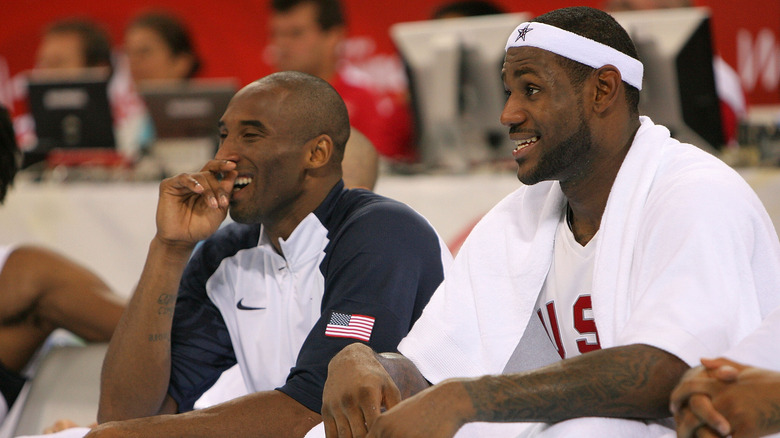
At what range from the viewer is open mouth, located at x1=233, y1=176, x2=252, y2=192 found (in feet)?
7.90

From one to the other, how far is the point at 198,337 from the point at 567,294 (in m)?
1.02

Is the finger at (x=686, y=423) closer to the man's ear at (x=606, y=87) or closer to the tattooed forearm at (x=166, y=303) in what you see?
the man's ear at (x=606, y=87)

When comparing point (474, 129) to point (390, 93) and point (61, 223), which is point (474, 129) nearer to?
point (61, 223)

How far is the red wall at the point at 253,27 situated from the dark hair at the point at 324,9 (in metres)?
1.58

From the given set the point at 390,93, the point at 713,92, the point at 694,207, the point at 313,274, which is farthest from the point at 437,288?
the point at 390,93

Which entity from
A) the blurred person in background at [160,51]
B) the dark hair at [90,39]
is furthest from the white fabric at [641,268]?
the dark hair at [90,39]

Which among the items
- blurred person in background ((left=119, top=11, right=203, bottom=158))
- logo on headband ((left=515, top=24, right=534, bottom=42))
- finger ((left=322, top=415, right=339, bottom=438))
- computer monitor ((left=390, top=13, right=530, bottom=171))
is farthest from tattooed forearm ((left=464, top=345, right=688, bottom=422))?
blurred person in background ((left=119, top=11, right=203, bottom=158))

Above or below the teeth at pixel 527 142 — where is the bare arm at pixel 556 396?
below

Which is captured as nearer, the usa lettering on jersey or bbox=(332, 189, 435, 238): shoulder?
the usa lettering on jersey

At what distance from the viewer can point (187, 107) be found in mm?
4715

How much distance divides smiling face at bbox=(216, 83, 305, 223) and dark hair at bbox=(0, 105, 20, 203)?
0.89 meters

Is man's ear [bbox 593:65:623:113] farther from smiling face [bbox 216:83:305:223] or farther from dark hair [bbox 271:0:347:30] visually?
dark hair [bbox 271:0:347:30]

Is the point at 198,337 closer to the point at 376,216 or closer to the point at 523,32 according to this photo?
the point at 376,216

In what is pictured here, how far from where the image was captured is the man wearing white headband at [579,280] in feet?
5.26
